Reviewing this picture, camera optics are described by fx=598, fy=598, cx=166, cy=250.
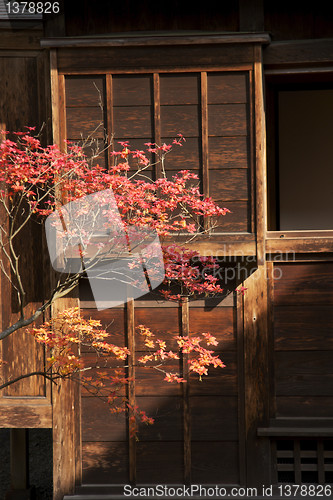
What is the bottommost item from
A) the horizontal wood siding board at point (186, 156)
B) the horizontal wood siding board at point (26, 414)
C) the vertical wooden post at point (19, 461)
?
the vertical wooden post at point (19, 461)

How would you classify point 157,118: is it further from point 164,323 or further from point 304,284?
point 304,284

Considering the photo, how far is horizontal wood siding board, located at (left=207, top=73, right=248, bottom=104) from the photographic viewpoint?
5.62 metres

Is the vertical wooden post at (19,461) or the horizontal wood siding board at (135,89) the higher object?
the horizontal wood siding board at (135,89)

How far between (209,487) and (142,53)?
4.20m

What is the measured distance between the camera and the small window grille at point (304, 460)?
19.2 ft

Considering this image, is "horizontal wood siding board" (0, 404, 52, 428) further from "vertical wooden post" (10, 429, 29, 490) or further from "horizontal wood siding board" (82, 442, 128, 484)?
"vertical wooden post" (10, 429, 29, 490)

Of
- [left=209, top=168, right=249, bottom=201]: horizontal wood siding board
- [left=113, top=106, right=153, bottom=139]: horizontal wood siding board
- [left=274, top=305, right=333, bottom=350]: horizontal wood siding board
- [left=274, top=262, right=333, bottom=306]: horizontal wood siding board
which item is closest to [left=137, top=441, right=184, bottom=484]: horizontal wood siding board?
[left=274, top=305, right=333, bottom=350]: horizontal wood siding board

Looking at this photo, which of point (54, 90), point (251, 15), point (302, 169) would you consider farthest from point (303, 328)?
point (54, 90)

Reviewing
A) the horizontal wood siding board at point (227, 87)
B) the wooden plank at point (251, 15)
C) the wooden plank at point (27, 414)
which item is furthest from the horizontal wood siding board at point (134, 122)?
the wooden plank at point (27, 414)

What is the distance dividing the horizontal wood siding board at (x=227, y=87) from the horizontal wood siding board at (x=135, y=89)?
1.93 ft

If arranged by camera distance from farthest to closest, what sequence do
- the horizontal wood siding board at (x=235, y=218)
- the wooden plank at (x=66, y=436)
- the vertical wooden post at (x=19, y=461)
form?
the vertical wooden post at (x=19, y=461) → the wooden plank at (x=66, y=436) → the horizontal wood siding board at (x=235, y=218)

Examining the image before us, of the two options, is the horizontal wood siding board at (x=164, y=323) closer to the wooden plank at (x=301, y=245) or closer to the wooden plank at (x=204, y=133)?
the wooden plank at (x=204, y=133)

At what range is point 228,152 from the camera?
18.5 ft

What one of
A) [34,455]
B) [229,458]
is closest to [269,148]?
[229,458]
